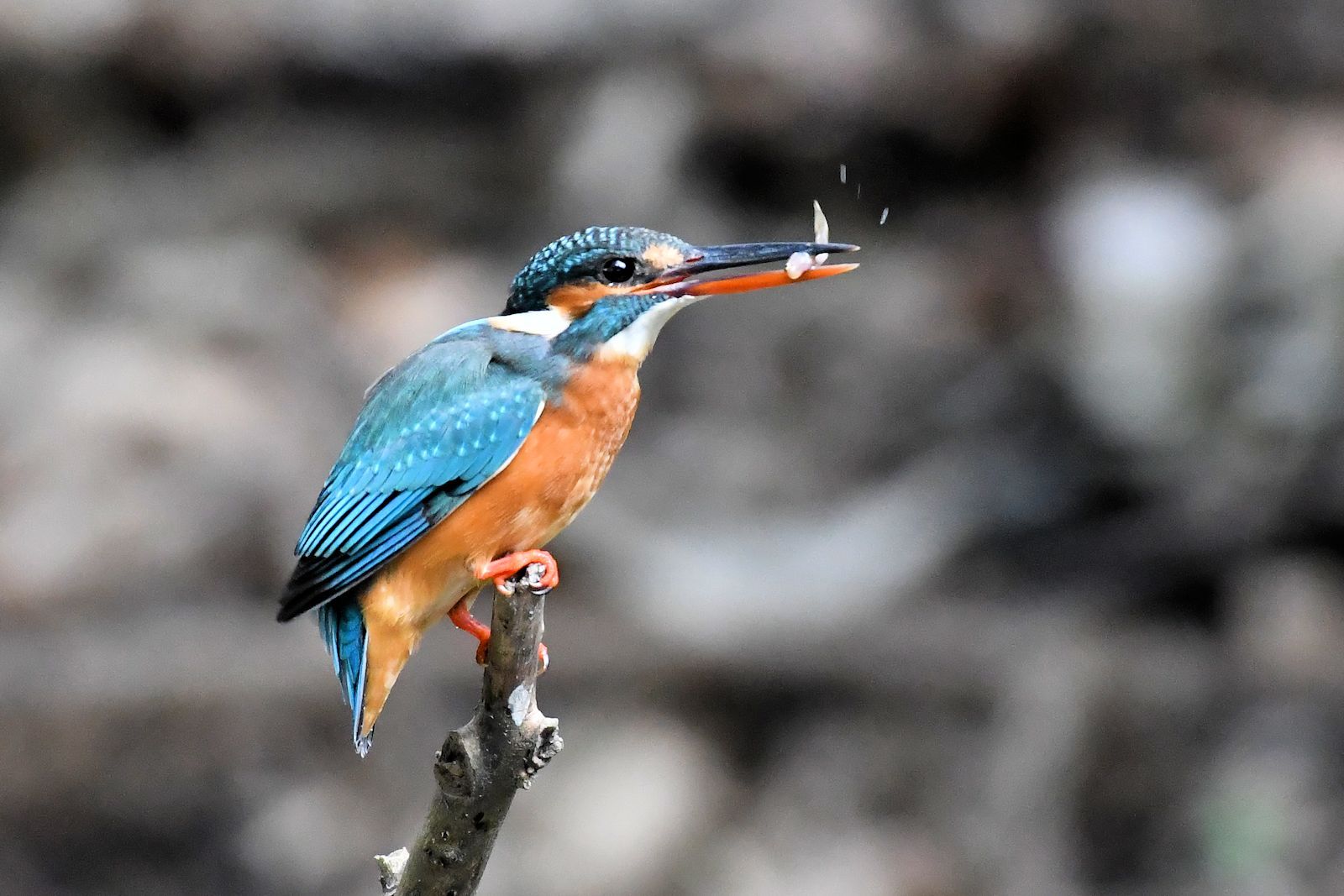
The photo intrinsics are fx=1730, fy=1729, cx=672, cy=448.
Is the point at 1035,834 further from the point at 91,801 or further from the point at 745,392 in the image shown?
the point at 91,801

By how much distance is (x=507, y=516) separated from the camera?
2.90m

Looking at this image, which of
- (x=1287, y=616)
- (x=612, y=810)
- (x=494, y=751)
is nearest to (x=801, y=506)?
(x=612, y=810)

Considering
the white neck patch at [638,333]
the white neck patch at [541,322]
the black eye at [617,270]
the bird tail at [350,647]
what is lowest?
the bird tail at [350,647]

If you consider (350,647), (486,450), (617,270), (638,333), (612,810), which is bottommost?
(612,810)

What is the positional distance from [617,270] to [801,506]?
4.06m

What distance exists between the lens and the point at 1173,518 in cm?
664

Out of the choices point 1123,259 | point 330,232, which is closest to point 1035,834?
point 1123,259

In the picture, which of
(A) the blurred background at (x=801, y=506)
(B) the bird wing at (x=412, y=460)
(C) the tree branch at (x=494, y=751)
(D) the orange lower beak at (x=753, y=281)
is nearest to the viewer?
(C) the tree branch at (x=494, y=751)

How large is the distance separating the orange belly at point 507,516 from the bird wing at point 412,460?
3 cm

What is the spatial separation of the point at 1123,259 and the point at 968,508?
45.6 inches

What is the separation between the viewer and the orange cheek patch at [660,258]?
298 centimetres

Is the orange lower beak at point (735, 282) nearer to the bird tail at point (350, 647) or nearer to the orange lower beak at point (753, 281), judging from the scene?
the orange lower beak at point (753, 281)

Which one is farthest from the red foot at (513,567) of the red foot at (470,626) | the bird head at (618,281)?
the bird head at (618,281)

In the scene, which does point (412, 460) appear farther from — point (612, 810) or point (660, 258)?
point (612, 810)
